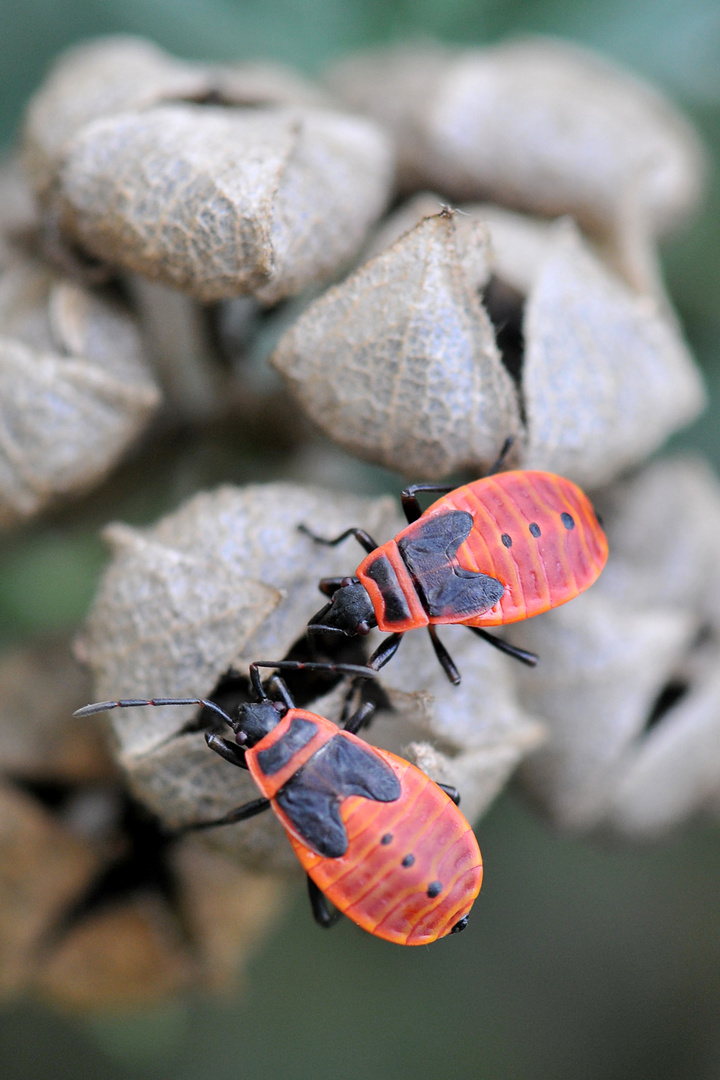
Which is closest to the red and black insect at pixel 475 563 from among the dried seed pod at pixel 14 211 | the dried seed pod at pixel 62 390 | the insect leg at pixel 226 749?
the insect leg at pixel 226 749

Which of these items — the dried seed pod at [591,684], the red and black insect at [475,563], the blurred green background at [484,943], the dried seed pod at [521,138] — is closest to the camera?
the red and black insect at [475,563]

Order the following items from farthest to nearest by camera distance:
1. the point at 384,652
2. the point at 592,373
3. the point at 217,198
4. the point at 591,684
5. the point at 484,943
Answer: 1. the point at 484,943
2. the point at 591,684
3. the point at 592,373
4. the point at 384,652
5. the point at 217,198

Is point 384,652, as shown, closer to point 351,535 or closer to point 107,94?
point 351,535

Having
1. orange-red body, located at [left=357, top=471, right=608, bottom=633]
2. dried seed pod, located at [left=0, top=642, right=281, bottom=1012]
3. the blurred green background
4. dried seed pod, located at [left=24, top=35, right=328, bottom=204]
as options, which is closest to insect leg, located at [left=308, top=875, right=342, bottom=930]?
dried seed pod, located at [left=0, top=642, right=281, bottom=1012]

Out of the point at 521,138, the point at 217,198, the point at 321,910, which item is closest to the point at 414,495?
the point at 217,198

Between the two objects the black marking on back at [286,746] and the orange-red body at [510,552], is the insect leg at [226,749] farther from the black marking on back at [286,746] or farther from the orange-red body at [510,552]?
the orange-red body at [510,552]

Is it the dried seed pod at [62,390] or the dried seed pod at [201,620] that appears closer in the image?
the dried seed pod at [201,620]
